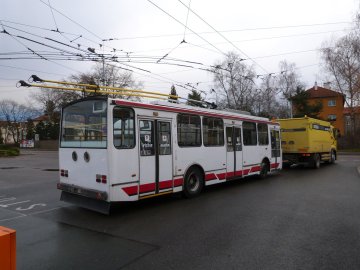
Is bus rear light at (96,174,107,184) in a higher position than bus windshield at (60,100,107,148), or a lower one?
lower

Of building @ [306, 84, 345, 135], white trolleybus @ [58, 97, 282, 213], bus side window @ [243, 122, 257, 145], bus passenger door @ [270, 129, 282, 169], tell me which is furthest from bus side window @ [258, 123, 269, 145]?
building @ [306, 84, 345, 135]

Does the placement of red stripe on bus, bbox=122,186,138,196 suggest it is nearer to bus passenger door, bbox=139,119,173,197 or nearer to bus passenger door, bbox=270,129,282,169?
bus passenger door, bbox=139,119,173,197

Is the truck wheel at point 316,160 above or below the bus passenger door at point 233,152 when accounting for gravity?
below

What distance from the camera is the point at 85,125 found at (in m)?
8.15

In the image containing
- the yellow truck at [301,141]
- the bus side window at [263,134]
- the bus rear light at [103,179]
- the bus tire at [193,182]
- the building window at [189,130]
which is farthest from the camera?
the yellow truck at [301,141]

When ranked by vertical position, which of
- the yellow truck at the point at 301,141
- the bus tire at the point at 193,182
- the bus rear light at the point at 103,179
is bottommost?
the bus tire at the point at 193,182

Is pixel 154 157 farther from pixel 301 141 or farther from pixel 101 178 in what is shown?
pixel 301 141

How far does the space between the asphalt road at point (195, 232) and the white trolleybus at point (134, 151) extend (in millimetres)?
547

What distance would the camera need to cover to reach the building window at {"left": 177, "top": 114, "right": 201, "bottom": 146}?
9.47 metres

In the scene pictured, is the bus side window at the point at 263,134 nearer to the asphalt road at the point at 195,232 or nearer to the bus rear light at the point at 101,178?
the asphalt road at the point at 195,232

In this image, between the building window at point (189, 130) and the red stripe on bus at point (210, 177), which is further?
the red stripe on bus at point (210, 177)

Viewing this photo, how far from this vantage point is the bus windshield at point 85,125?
25.0 feet

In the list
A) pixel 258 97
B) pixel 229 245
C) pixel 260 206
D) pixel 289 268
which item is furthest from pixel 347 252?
pixel 258 97

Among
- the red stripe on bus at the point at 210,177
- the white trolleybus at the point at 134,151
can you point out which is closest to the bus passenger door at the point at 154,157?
the white trolleybus at the point at 134,151
